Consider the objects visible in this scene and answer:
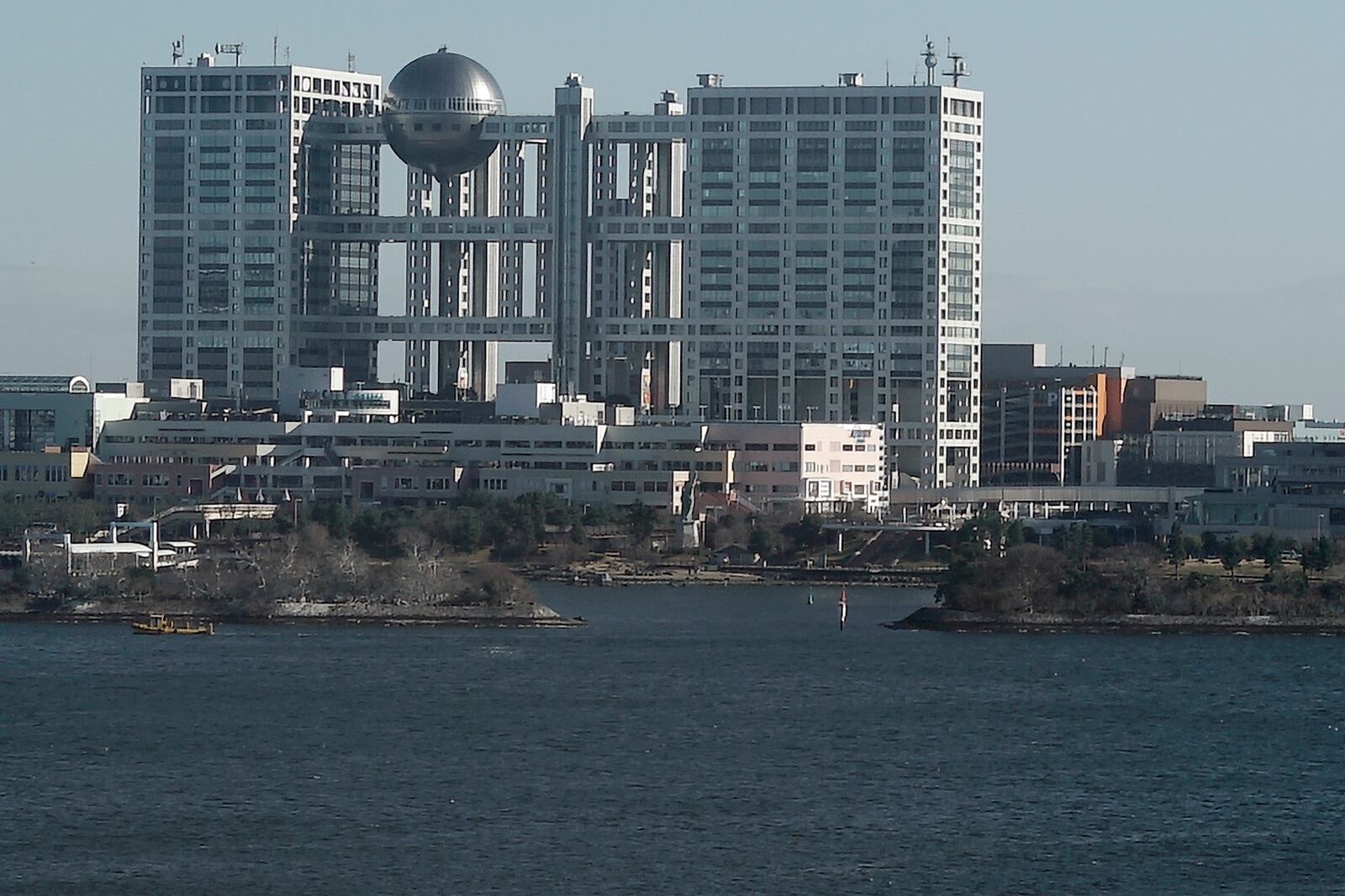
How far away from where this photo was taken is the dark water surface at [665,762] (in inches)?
2172

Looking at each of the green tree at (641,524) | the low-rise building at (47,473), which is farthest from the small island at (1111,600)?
the low-rise building at (47,473)

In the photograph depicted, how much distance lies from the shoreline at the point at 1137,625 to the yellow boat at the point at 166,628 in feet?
75.9

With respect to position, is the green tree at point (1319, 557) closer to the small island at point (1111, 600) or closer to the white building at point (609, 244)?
the small island at point (1111, 600)

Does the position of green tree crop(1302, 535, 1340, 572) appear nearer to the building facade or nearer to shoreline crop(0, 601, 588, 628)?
shoreline crop(0, 601, 588, 628)

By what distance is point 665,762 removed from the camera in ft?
224

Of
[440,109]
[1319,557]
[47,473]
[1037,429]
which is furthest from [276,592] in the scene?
[1037,429]

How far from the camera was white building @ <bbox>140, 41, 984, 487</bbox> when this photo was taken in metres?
159

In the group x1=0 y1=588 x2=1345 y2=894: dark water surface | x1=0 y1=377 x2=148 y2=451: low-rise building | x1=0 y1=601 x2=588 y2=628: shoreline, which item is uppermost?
x1=0 y1=377 x2=148 y2=451: low-rise building

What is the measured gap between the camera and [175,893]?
52156mm

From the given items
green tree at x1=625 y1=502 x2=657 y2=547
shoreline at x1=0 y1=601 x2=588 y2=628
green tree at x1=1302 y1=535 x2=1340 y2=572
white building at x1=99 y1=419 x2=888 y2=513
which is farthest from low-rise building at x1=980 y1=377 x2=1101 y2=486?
shoreline at x1=0 y1=601 x2=588 y2=628

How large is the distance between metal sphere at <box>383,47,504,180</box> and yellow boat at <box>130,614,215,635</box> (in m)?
65.0

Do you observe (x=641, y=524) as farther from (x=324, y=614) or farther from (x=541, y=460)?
(x=324, y=614)

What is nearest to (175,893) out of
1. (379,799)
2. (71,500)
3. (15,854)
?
(15,854)

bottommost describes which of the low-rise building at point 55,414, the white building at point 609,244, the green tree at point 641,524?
the green tree at point 641,524
